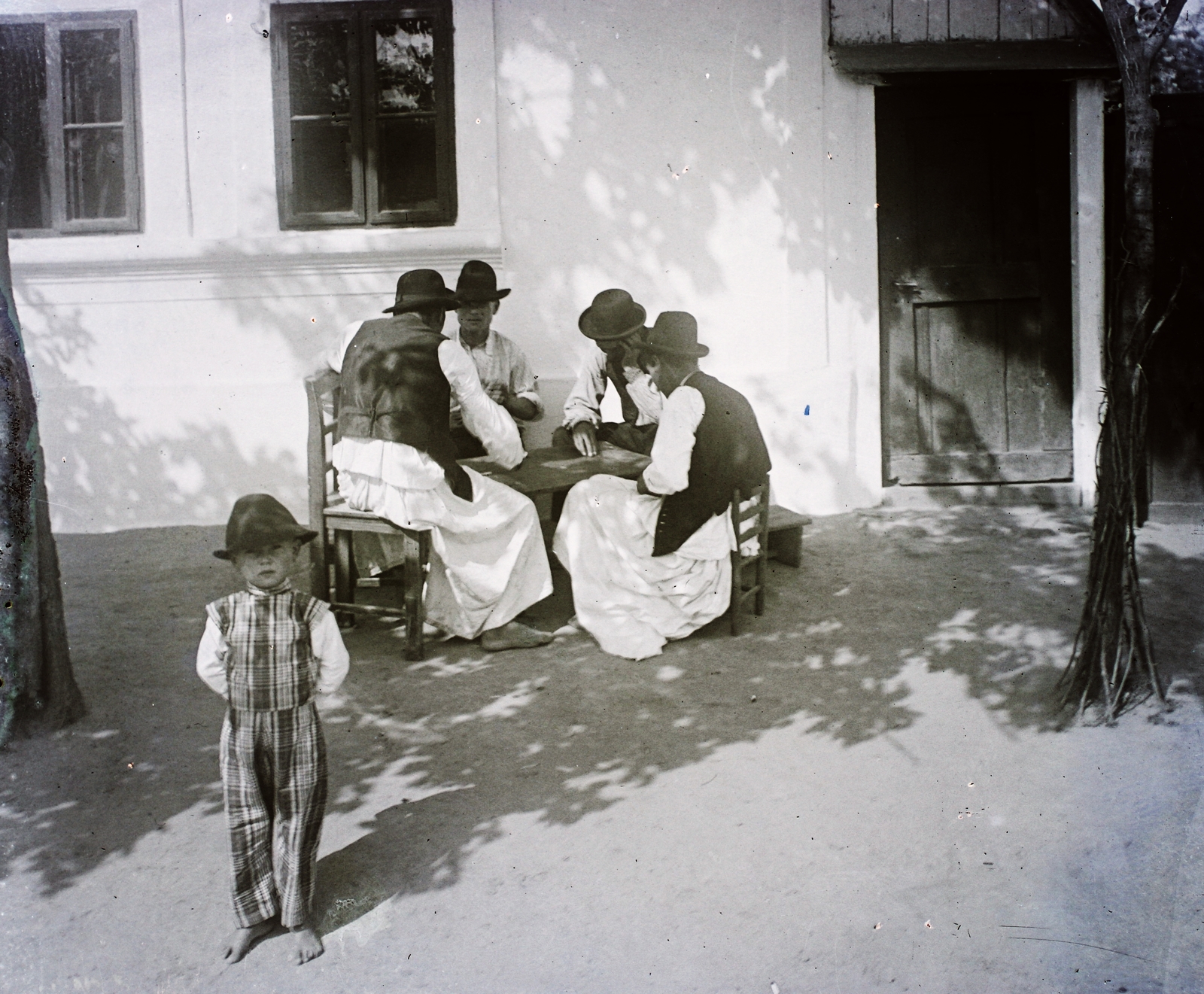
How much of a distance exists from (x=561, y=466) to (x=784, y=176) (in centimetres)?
222

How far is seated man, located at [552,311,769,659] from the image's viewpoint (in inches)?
181

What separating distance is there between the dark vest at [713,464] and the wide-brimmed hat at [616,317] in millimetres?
1143

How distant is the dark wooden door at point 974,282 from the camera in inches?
246

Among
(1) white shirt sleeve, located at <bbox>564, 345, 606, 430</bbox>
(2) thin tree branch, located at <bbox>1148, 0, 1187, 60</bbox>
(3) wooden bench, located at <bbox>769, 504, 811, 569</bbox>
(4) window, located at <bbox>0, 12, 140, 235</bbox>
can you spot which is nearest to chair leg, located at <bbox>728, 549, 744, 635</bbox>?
(3) wooden bench, located at <bbox>769, 504, 811, 569</bbox>

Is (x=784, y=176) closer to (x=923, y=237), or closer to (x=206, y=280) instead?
(x=923, y=237)

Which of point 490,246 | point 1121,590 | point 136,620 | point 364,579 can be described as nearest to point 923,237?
point 490,246

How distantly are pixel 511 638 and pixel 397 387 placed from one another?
1.21m

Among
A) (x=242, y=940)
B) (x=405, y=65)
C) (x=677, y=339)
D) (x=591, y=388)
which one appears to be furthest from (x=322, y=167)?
(x=242, y=940)

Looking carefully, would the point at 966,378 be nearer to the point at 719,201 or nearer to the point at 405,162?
the point at 719,201

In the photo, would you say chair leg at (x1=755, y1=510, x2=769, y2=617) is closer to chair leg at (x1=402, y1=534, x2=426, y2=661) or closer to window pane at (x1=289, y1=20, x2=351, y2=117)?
chair leg at (x1=402, y1=534, x2=426, y2=661)

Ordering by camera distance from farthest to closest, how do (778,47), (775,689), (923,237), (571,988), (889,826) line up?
(923,237)
(778,47)
(775,689)
(889,826)
(571,988)

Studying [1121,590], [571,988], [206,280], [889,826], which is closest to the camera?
[571,988]

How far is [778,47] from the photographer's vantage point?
5973 mm

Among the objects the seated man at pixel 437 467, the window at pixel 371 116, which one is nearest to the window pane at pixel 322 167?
the window at pixel 371 116
